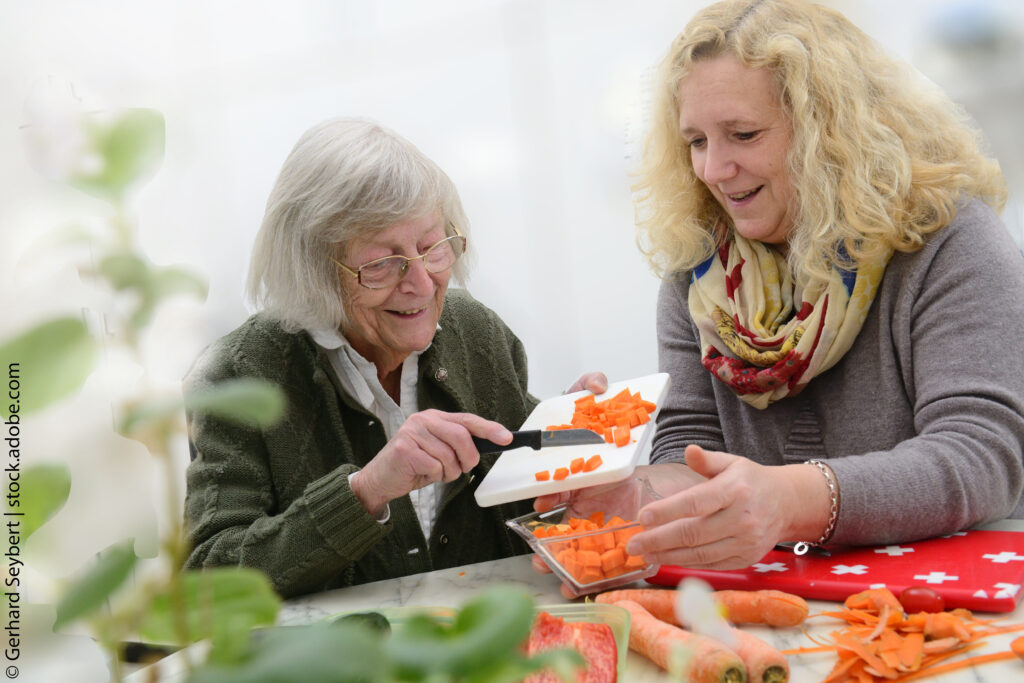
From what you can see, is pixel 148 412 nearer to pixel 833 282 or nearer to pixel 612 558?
pixel 612 558

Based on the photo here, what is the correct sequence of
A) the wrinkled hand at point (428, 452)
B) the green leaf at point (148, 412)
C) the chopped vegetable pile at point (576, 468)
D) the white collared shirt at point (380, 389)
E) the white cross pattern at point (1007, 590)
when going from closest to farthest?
1. the green leaf at point (148, 412)
2. the white cross pattern at point (1007, 590)
3. the chopped vegetable pile at point (576, 468)
4. the wrinkled hand at point (428, 452)
5. the white collared shirt at point (380, 389)

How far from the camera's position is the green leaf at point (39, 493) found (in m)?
0.22

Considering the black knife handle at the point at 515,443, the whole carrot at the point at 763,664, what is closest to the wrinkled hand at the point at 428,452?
the black knife handle at the point at 515,443

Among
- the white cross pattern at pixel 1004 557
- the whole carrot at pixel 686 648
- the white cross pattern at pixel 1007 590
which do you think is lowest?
the white cross pattern at pixel 1004 557

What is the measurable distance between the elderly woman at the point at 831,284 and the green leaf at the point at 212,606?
3.50 ft

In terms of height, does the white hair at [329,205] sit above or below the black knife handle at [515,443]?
above

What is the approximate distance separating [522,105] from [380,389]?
2.08 m

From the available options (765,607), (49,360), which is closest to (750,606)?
(765,607)

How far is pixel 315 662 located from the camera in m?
0.19

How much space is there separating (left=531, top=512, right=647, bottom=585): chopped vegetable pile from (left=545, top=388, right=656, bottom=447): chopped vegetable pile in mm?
180

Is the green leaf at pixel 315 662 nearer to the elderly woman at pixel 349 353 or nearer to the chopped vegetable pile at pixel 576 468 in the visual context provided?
the chopped vegetable pile at pixel 576 468

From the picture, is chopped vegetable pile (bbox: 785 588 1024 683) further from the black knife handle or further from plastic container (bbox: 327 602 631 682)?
the black knife handle

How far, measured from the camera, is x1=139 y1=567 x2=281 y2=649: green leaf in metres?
0.24

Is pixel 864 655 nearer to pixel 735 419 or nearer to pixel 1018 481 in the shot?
pixel 1018 481
